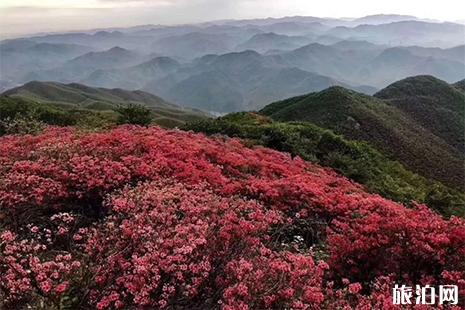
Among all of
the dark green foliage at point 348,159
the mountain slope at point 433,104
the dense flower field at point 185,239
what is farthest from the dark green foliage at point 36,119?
the mountain slope at point 433,104

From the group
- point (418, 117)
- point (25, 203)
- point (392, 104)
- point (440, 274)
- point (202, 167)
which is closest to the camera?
point (440, 274)

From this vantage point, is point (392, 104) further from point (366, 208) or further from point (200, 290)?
point (200, 290)

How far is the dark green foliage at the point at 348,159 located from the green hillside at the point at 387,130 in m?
11.7

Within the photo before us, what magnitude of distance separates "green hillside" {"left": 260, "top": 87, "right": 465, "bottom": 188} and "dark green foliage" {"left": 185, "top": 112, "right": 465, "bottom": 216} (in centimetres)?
1175

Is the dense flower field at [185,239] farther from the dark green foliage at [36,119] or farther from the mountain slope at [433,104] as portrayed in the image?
the mountain slope at [433,104]

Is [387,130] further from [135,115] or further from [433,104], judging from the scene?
[135,115]

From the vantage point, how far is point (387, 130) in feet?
163

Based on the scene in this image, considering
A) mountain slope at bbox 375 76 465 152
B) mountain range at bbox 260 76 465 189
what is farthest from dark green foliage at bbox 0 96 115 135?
mountain slope at bbox 375 76 465 152

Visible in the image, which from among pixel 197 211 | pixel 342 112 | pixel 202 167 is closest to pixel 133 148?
pixel 202 167

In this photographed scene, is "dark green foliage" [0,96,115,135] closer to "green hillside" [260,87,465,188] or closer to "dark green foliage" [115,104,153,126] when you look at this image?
"dark green foliage" [115,104,153,126]

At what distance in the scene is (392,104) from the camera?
69.8 meters

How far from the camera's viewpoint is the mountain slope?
61.5 metres

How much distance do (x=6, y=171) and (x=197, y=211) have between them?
20.4 feet

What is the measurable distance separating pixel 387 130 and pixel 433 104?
86.9ft
